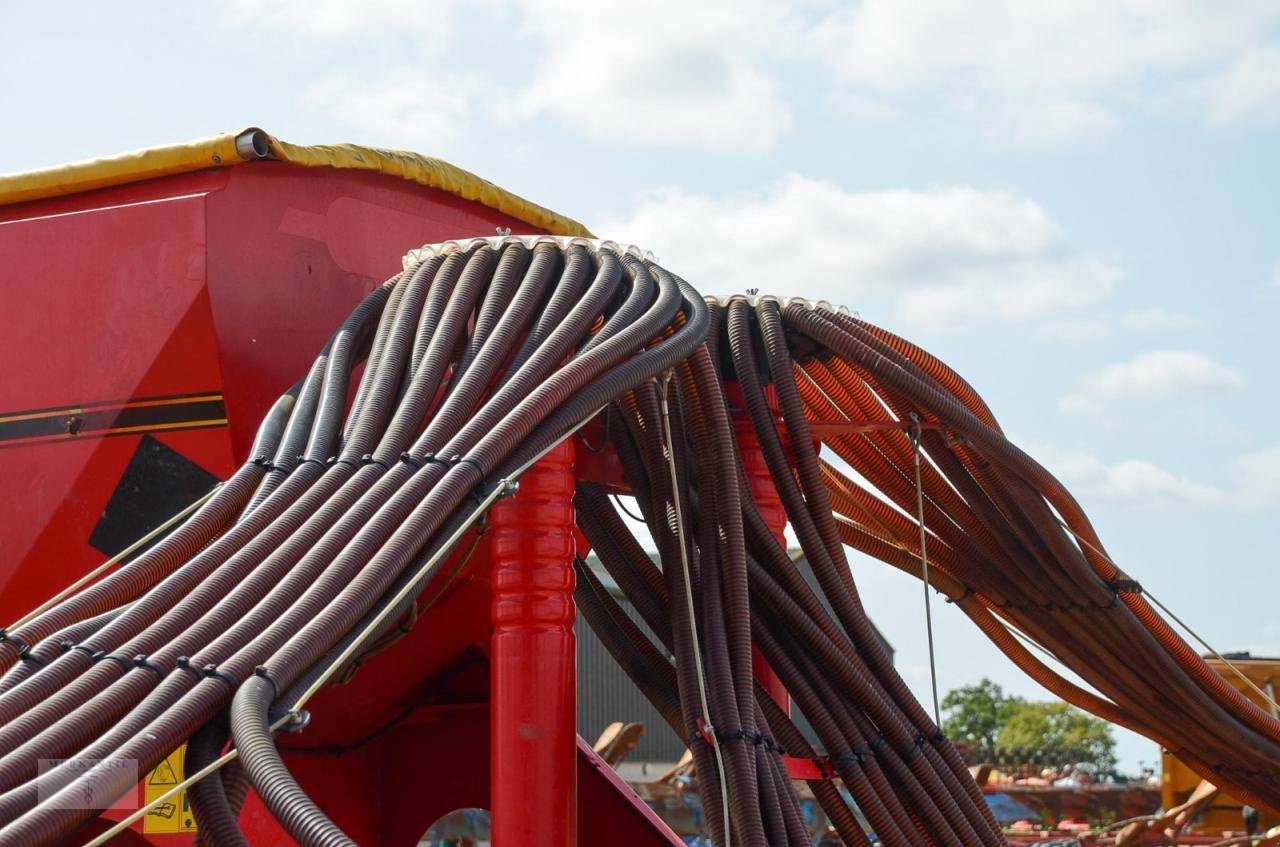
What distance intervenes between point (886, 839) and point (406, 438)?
2023mm

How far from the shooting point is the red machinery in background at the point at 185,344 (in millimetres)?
5246

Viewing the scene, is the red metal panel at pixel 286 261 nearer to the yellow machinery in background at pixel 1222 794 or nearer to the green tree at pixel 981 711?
the yellow machinery in background at pixel 1222 794

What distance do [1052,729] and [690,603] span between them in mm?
59767

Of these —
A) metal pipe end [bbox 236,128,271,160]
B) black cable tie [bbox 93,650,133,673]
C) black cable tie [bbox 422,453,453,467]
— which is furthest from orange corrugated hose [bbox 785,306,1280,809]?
black cable tie [bbox 93,650,133,673]

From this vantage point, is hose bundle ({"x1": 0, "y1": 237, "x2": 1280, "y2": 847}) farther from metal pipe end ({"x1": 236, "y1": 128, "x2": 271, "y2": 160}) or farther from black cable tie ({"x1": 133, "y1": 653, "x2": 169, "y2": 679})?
metal pipe end ({"x1": 236, "y1": 128, "x2": 271, "y2": 160})

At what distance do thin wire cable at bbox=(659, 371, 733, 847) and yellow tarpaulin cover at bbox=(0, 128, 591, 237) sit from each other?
1460 millimetres

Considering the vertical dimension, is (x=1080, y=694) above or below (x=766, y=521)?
below

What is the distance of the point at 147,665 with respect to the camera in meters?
3.75

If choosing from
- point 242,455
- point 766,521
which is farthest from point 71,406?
point 766,521

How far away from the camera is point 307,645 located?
3695mm

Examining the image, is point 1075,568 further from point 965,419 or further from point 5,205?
point 5,205

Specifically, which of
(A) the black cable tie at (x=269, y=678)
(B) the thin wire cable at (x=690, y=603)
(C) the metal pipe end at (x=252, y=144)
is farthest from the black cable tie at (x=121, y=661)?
(C) the metal pipe end at (x=252, y=144)

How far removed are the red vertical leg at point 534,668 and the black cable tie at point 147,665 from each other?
3.43ft

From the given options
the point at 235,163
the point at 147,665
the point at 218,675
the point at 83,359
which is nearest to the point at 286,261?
the point at 235,163
